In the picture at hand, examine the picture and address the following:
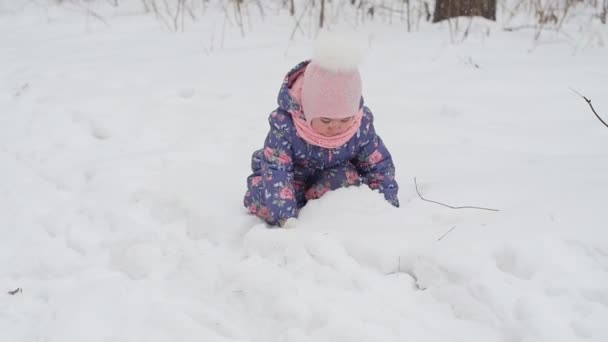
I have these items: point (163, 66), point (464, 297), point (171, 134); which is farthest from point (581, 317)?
point (163, 66)

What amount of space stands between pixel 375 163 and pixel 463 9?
3766 mm

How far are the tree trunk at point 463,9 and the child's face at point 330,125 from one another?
12.2ft

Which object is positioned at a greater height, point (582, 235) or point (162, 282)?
point (582, 235)

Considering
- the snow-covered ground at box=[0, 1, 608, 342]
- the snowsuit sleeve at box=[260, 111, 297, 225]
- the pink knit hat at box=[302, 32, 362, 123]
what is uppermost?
the pink knit hat at box=[302, 32, 362, 123]

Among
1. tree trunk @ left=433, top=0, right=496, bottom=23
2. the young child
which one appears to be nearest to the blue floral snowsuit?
the young child

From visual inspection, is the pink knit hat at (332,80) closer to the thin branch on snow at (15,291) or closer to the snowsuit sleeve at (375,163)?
the snowsuit sleeve at (375,163)

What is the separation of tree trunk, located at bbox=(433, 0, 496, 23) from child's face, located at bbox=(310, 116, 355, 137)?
12.2ft

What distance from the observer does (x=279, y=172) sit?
88.6 inches

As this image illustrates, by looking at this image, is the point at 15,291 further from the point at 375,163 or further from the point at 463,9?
the point at 463,9

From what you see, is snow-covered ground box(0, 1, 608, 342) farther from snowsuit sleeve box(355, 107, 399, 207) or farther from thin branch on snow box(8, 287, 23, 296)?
snowsuit sleeve box(355, 107, 399, 207)

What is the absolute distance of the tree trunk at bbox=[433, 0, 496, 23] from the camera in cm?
553

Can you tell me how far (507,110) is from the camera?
3502 millimetres

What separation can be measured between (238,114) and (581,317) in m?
2.46

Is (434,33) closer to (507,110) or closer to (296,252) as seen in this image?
(507,110)
